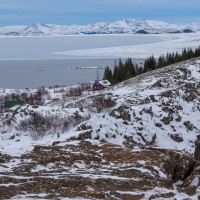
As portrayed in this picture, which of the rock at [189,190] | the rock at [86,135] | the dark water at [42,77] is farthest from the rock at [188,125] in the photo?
the dark water at [42,77]

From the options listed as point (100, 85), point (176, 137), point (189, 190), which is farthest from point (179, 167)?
point (100, 85)

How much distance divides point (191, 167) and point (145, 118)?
9948mm

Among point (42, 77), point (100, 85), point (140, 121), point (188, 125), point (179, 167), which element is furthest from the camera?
point (42, 77)

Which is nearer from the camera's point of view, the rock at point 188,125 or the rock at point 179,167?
the rock at point 179,167

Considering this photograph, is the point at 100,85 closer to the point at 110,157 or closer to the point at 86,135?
the point at 86,135

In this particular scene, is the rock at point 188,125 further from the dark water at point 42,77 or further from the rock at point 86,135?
the dark water at point 42,77

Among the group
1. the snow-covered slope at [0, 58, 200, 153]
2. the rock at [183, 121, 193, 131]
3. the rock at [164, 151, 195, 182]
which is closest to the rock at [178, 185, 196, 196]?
the rock at [164, 151, 195, 182]

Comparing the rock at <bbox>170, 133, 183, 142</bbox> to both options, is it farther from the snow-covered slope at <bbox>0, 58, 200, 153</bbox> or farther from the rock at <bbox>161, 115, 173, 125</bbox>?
the rock at <bbox>161, 115, 173, 125</bbox>

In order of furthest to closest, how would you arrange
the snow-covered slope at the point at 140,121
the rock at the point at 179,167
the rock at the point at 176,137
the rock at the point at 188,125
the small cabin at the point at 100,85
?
the small cabin at the point at 100,85 → the rock at the point at 188,125 → the rock at the point at 176,137 → the snow-covered slope at the point at 140,121 → the rock at the point at 179,167

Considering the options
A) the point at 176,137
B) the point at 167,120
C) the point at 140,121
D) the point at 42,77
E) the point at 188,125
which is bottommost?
the point at 42,77

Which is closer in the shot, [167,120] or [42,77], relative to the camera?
[167,120]

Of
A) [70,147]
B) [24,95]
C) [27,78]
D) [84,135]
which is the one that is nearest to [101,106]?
[84,135]

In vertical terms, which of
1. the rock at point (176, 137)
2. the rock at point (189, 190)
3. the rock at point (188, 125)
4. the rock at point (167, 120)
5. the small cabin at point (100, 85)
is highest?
the rock at point (189, 190)

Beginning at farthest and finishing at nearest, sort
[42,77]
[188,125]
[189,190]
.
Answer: [42,77] → [188,125] → [189,190]
